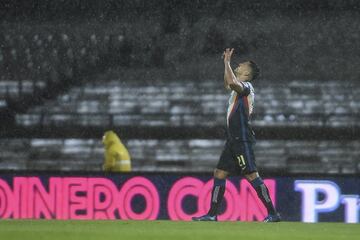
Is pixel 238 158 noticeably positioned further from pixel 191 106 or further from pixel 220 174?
pixel 191 106

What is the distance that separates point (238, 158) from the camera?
6.36 m

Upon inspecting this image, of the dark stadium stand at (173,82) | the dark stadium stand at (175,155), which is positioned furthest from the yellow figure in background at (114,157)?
the dark stadium stand at (173,82)

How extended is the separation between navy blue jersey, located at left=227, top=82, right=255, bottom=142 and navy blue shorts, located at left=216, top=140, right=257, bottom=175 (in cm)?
5


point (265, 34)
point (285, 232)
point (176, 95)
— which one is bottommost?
point (285, 232)

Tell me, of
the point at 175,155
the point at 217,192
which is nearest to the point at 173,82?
the point at 175,155

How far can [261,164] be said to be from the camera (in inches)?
583

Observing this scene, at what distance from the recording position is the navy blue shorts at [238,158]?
636cm

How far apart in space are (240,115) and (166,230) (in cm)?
121

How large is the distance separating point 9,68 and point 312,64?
567 cm

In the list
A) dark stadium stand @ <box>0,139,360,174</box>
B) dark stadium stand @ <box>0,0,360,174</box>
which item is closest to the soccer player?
dark stadium stand @ <box>0,139,360,174</box>

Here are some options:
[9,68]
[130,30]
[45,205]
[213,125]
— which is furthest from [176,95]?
[45,205]

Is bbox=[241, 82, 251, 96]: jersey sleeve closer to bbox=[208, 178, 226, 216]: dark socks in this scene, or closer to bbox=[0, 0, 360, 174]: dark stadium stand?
bbox=[208, 178, 226, 216]: dark socks

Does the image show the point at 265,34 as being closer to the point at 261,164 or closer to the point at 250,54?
the point at 250,54

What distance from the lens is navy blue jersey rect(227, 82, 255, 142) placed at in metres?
6.31
